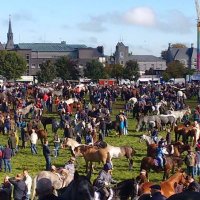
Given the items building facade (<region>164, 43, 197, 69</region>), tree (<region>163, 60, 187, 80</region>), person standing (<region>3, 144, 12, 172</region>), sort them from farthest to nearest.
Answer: building facade (<region>164, 43, 197, 69</region>) < tree (<region>163, 60, 187, 80</region>) < person standing (<region>3, 144, 12, 172</region>)

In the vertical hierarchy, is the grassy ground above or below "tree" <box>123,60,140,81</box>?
below

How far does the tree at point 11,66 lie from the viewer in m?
94.1

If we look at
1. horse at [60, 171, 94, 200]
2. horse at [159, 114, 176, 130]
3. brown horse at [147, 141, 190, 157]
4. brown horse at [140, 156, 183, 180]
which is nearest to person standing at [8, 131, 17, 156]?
brown horse at [147, 141, 190, 157]

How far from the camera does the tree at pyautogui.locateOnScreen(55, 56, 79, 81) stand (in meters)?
94.2

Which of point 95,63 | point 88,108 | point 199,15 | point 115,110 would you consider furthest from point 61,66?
point 88,108

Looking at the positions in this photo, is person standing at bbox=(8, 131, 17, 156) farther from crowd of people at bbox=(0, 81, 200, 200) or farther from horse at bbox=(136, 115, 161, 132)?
horse at bbox=(136, 115, 161, 132)

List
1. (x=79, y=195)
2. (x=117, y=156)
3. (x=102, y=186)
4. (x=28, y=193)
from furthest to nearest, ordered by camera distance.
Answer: (x=117, y=156) → (x=28, y=193) → (x=102, y=186) → (x=79, y=195)

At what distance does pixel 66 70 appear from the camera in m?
94.1

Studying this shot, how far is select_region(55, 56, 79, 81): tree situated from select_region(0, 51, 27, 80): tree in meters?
6.40

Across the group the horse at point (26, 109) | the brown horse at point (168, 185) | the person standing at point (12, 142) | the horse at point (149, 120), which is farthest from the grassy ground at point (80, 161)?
the horse at point (26, 109)

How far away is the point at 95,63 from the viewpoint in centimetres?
9962

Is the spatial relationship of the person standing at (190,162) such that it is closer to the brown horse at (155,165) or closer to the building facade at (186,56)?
the brown horse at (155,165)

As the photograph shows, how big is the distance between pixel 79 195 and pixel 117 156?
46.3 feet

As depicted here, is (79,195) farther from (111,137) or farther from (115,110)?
(115,110)
